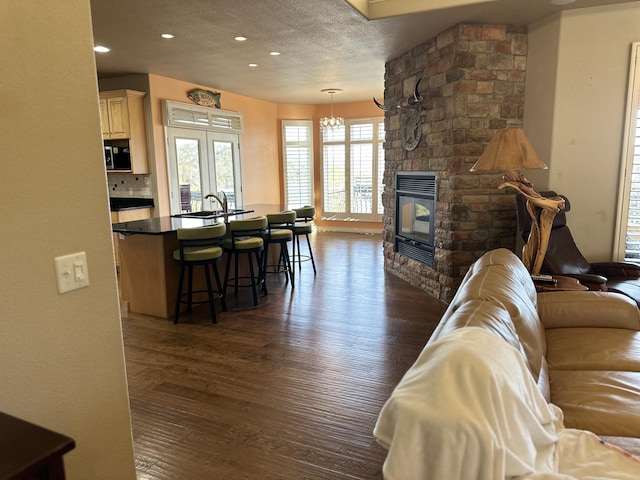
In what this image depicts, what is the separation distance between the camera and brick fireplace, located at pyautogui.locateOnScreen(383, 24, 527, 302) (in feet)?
13.9

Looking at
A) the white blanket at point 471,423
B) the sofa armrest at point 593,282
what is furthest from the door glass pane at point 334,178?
the white blanket at point 471,423

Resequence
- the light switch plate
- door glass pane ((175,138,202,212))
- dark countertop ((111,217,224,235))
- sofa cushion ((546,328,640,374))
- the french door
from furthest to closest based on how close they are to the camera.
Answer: door glass pane ((175,138,202,212)) < the french door < dark countertop ((111,217,224,235)) < sofa cushion ((546,328,640,374)) < the light switch plate

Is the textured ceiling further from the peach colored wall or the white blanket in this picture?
the white blanket

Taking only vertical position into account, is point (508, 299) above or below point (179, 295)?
above

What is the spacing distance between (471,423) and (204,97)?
282 inches

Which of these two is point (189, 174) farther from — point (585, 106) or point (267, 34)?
point (585, 106)

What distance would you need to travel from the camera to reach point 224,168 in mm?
7730

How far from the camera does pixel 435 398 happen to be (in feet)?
3.34

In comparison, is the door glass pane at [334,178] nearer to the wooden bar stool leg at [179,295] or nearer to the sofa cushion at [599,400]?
the wooden bar stool leg at [179,295]

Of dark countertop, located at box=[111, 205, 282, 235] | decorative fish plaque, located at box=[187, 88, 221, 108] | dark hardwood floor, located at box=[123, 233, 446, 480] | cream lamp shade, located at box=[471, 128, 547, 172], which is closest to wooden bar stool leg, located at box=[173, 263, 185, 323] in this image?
dark hardwood floor, located at box=[123, 233, 446, 480]

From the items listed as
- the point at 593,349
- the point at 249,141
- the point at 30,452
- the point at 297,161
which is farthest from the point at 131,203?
the point at 593,349

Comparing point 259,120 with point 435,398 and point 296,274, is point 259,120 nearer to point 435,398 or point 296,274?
point 296,274

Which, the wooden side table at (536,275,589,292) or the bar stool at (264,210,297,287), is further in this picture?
the bar stool at (264,210,297,287)

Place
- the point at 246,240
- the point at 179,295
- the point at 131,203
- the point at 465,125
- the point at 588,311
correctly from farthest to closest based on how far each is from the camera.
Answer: the point at 131,203 < the point at 246,240 < the point at 465,125 < the point at 179,295 < the point at 588,311
